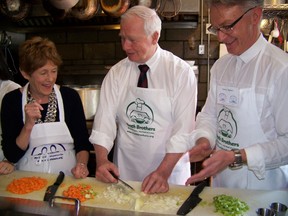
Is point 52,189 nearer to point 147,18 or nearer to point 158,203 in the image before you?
point 158,203

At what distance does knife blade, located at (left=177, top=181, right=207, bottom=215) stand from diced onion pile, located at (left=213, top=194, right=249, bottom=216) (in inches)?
2.5

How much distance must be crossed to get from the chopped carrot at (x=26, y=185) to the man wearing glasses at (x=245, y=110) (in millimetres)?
588

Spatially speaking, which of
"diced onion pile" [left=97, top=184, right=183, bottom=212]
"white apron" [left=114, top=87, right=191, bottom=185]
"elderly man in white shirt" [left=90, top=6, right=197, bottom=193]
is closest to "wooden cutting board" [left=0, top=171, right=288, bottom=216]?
"diced onion pile" [left=97, top=184, right=183, bottom=212]

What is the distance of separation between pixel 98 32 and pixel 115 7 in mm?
483

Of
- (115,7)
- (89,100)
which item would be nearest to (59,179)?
(89,100)

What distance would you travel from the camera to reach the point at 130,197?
3.84 ft

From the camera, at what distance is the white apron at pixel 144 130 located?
4.86 feet

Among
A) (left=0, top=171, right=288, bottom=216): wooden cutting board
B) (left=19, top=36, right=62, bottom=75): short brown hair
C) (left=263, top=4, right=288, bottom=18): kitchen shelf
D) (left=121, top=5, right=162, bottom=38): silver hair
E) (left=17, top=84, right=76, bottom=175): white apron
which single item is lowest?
(left=0, top=171, right=288, bottom=216): wooden cutting board

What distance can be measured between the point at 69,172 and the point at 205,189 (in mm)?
620

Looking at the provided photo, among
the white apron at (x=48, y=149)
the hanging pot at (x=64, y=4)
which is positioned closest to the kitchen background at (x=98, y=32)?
the hanging pot at (x=64, y=4)

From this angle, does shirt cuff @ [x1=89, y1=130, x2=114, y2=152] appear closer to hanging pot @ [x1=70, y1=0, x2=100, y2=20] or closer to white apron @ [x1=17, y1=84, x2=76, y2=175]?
white apron @ [x1=17, y1=84, x2=76, y2=175]

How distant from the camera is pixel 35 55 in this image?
1448mm

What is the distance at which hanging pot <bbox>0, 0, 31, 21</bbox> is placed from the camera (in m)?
2.78

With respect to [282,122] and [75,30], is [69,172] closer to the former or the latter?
[282,122]
